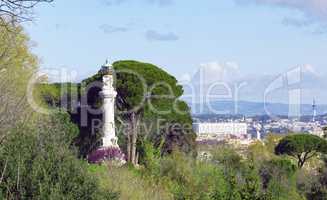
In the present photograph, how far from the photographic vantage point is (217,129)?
44500mm

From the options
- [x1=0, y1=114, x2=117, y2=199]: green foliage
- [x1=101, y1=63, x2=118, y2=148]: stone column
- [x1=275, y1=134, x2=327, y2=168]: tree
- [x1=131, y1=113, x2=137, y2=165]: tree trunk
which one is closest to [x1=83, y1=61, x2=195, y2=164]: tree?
[x1=131, y1=113, x2=137, y2=165]: tree trunk

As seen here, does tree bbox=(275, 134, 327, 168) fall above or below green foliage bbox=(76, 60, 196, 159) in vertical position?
below

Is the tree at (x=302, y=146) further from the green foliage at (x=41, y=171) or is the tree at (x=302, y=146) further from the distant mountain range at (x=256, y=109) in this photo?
the green foliage at (x=41, y=171)

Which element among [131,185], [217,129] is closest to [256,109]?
[217,129]

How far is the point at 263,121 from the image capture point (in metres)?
58.9

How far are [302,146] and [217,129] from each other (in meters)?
5.15

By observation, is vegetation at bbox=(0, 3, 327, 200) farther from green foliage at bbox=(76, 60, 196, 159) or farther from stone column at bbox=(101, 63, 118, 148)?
stone column at bbox=(101, 63, 118, 148)

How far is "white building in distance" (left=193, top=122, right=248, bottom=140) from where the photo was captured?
134ft

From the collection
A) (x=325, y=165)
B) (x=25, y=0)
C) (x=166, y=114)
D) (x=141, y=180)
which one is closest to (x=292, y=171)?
(x=325, y=165)

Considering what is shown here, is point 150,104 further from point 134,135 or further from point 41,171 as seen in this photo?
point 41,171

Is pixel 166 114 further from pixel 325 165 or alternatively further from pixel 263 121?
pixel 263 121

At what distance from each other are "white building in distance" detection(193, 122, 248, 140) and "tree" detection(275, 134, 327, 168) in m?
3.68

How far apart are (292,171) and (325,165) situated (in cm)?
141

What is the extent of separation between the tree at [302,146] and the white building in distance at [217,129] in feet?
12.1
